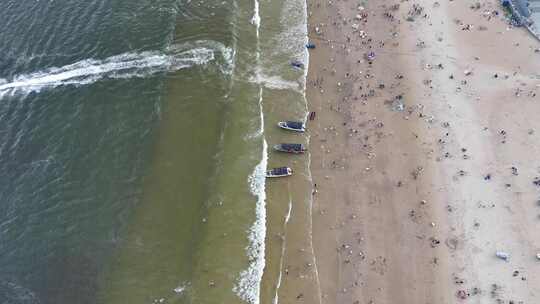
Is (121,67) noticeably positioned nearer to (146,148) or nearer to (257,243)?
(146,148)

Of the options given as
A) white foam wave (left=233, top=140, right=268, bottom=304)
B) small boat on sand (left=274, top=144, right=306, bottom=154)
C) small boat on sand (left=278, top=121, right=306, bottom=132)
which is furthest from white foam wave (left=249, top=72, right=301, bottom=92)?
white foam wave (left=233, top=140, right=268, bottom=304)

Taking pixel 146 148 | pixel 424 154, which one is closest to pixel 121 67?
pixel 146 148

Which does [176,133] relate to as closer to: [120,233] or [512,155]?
[120,233]

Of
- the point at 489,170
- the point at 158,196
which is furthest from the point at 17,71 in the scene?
the point at 489,170

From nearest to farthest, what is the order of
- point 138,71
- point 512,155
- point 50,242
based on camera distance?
point 50,242
point 512,155
point 138,71

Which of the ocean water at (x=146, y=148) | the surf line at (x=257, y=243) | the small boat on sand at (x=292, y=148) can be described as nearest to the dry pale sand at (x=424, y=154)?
the small boat on sand at (x=292, y=148)

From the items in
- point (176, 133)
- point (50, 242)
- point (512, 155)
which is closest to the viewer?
point (50, 242)
